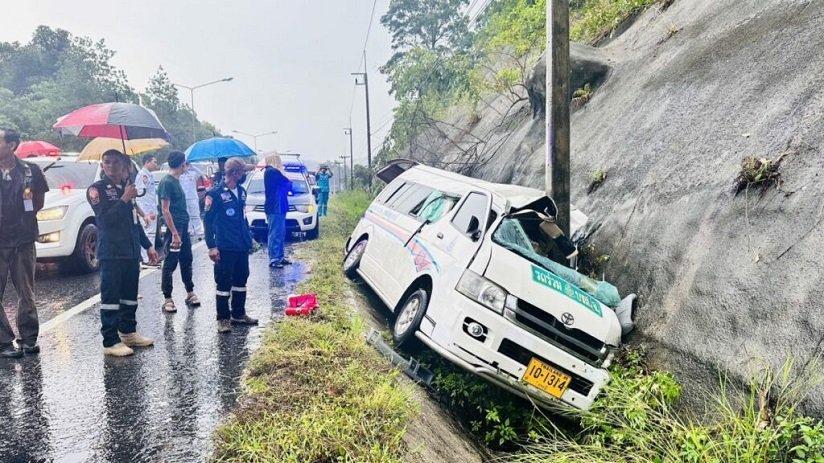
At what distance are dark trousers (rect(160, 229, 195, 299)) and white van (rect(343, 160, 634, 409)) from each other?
2.58 metres

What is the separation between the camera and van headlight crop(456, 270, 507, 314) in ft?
13.6

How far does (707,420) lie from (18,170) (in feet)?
19.6

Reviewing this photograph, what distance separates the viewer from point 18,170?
4520 mm

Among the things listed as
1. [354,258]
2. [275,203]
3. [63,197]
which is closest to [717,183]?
[354,258]

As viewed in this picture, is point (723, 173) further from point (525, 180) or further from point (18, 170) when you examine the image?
point (18, 170)

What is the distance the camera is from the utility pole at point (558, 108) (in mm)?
5797


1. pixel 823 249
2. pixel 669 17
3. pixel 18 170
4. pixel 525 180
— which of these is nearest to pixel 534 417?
pixel 823 249

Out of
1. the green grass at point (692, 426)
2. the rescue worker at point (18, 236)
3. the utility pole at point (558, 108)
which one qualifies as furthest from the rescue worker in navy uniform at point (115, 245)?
the utility pole at point (558, 108)

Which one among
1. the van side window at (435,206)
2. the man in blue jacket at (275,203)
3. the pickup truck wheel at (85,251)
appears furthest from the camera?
the man in blue jacket at (275,203)

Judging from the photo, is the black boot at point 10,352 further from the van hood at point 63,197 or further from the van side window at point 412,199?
the van side window at point 412,199

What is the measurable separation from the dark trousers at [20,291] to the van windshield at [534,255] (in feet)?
13.7

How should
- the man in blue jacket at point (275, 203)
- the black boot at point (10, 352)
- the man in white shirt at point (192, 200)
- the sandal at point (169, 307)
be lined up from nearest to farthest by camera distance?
the black boot at point (10, 352) < the sandal at point (169, 307) < the man in blue jacket at point (275, 203) < the man in white shirt at point (192, 200)

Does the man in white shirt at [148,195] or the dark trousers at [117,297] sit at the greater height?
the man in white shirt at [148,195]

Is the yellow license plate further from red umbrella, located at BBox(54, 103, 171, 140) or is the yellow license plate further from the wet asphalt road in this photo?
red umbrella, located at BBox(54, 103, 171, 140)
